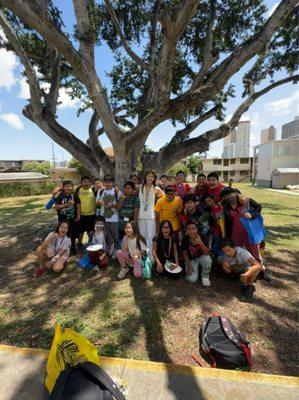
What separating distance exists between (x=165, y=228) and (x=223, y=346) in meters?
2.19

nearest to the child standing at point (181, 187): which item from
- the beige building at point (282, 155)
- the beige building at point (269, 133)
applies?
the beige building at point (282, 155)

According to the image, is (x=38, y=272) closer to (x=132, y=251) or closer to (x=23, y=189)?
(x=132, y=251)

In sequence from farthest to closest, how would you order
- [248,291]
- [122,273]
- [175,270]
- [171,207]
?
[171,207], [122,273], [175,270], [248,291]

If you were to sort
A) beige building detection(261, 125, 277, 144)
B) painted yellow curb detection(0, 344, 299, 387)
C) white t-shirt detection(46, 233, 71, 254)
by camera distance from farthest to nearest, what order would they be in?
beige building detection(261, 125, 277, 144), white t-shirt detection(46, 233, 71, 254), painted yellow curb detection(0, 344, 299, 387)

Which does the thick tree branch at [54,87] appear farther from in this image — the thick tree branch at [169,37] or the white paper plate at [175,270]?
the white paper plate at [175,270]

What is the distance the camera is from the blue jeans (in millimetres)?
4348

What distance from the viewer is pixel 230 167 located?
49.8m

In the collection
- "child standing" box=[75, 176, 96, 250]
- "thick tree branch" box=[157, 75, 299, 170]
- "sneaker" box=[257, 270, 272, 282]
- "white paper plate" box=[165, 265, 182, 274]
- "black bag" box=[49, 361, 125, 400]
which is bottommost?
"sneaker" box=[257, 270, 272, 282]

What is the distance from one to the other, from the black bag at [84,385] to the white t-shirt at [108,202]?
342cm

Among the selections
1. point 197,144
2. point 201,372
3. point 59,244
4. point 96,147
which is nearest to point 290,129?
point 197,144

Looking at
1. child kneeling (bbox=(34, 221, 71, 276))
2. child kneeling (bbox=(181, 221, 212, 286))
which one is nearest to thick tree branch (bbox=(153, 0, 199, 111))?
child kneeling (bbox=(181, 221, 212, 286))

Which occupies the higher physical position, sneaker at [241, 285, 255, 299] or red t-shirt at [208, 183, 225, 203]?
red t-shirt at [208, 183, 225, 203]

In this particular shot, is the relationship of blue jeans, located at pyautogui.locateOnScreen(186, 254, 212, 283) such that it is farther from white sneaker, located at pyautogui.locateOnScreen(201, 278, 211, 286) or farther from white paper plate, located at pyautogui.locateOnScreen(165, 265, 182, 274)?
white paper plate, located at pyautogui.locateOnScreen(165, 265, 182, 274)

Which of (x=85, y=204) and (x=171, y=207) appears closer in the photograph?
(x=171, y=207)
